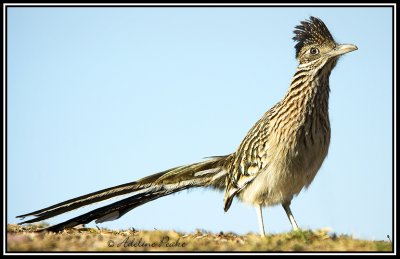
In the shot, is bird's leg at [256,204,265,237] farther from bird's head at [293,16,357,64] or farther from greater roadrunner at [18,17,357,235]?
bird's head at [293,16,357,64]

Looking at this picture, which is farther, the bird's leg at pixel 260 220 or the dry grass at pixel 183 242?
the bird's leg at pixel 260 220

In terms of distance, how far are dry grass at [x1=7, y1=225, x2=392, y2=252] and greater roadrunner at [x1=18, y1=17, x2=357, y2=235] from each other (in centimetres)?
54

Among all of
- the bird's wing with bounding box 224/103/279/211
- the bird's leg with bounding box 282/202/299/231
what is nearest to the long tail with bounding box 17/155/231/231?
the bird's wing with bounding box 224/103/279/211

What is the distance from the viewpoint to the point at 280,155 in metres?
8.34

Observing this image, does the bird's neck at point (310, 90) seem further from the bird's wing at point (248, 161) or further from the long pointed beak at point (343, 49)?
the bird's wing at point (248, 161)

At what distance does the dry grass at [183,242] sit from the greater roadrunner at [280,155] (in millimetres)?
538

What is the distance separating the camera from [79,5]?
848cm

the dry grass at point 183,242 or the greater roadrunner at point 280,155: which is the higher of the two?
the greater roadrunner at point 280,155

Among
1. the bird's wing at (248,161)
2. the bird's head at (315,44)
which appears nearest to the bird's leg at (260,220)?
the bird's wing at (248,161)

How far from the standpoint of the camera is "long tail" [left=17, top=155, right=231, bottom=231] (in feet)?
28.3

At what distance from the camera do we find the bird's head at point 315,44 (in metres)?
8.70

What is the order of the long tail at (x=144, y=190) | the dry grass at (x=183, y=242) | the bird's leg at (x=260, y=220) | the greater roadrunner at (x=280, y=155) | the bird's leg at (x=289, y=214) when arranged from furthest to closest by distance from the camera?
the bird's leg at (x=289, y=214) < the long tail at (x=144, y=190) < the greater roadrunner at (x=280, y=155) < the bird's leg at (x=260, y=220) < the dry grass at (x=183, y=242)

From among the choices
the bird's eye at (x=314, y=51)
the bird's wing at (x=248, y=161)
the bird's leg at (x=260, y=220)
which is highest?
the bird's eye at (x=314, y=51)

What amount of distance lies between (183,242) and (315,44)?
343 cm
